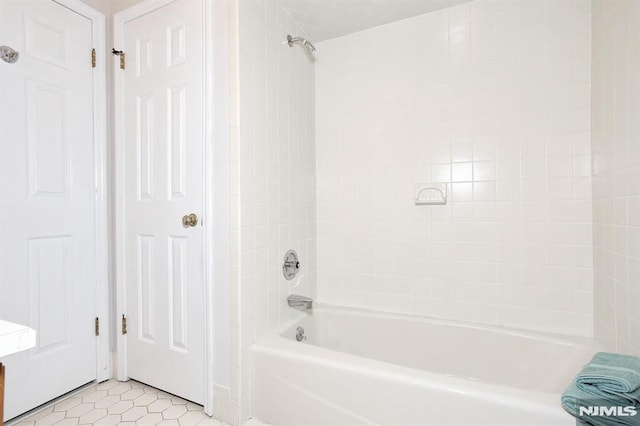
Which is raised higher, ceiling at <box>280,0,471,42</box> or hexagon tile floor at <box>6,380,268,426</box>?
ceiling at <box>280,0,471,42</box>

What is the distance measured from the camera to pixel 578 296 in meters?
1.60

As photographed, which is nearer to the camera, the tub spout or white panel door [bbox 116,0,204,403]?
white panel door [bbox 116,0,204,403]

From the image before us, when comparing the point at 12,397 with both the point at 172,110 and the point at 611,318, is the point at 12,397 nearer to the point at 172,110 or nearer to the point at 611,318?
the point at 172,110

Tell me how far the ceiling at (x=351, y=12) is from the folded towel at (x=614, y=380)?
188 cm

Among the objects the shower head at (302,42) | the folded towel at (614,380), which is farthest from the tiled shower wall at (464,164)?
the folded towel at (614,380)

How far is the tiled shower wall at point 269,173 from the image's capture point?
4.82 ft

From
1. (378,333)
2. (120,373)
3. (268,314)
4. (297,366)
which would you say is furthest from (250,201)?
(120,373)

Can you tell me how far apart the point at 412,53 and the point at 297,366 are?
189 centimetres

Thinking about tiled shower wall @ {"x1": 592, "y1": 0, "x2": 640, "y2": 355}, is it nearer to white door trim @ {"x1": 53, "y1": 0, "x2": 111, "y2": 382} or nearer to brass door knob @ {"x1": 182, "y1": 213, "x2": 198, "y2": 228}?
brass door knob @ {"x1": 182, "y1": 213, "x2": 198, "y2": 228}

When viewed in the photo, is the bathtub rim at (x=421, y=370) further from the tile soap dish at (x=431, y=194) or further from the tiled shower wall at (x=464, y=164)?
the tile soap dish at (x=431, y=194)

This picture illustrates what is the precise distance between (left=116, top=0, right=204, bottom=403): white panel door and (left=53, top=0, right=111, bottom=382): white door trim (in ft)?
0.38

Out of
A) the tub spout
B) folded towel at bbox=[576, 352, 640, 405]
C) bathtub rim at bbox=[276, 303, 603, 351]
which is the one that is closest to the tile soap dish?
bathtub rim at bbox=[276, 303, 603, 351]

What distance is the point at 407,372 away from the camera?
1221 mm

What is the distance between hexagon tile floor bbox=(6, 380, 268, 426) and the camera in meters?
1.45
